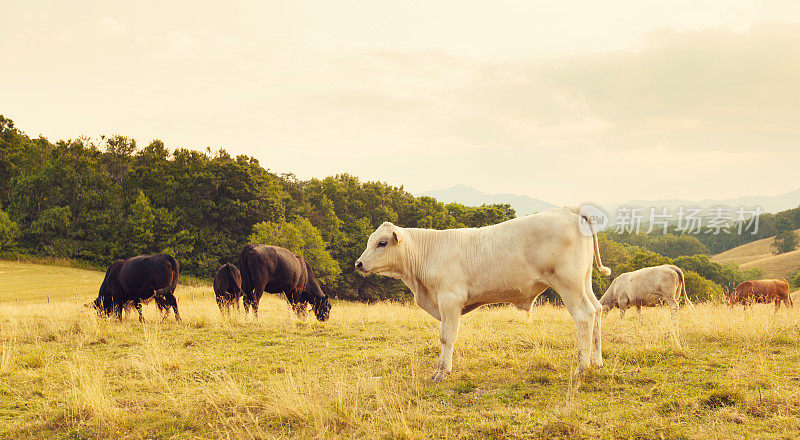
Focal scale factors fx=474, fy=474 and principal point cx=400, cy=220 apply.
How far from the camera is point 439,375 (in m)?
Answer: 6.76

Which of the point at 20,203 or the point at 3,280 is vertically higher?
the point at 20,203

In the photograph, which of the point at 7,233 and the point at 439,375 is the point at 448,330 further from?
the point at 7,233

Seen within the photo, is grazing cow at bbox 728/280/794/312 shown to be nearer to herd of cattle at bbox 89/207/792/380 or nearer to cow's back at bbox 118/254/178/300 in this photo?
herd of cattle at bbox 89/207/792/380

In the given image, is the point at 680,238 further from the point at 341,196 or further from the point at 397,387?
the point at 397,387

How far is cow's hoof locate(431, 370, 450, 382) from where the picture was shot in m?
6.71

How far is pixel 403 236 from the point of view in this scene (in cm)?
779

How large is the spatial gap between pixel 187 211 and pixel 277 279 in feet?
120

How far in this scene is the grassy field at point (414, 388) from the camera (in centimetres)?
479

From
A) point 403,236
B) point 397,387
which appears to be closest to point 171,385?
point 397,387

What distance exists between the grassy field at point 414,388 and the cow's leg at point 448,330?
26 centimetres

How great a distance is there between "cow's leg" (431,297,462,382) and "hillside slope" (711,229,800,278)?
103 m

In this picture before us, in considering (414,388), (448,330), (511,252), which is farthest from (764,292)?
(414,388)

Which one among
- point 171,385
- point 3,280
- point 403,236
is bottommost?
point 3,280

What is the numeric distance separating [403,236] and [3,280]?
42.4m
